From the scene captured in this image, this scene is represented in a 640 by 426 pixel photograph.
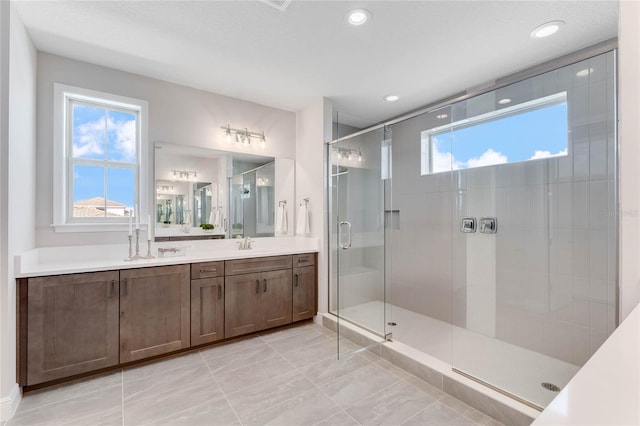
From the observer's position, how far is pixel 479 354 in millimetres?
2387

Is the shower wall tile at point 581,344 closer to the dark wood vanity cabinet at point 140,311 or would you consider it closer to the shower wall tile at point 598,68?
the shower wall tile at point 598,68

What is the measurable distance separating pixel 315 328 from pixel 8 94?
3.18 m

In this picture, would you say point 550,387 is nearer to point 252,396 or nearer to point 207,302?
point 252,396

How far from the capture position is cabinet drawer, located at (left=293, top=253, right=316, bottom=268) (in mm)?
3379

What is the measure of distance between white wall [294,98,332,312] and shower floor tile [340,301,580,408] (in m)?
0.58

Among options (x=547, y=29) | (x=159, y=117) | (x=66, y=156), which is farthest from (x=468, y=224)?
(x=66, y=156)

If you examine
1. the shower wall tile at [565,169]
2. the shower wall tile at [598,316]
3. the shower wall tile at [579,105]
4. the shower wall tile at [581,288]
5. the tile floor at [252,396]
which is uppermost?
the shower wall tile at [579,105]

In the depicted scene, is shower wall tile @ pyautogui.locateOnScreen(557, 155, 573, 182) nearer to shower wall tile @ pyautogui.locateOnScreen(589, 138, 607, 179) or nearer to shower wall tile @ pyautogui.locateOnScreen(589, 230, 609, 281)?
shower wall tile @ pyautogui.locateOnScreen(589, 138, 607, 179)

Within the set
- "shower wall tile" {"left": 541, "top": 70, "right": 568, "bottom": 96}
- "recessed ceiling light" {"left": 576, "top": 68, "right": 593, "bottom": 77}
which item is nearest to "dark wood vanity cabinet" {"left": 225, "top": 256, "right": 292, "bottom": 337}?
"shower wall tile" {"left": 541, "top": 70, "right": 568, "bottom": 96}

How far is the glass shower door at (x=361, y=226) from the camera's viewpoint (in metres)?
3.04

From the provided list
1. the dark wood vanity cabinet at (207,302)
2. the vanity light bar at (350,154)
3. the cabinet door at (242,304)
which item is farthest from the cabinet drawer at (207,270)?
the vanity light bar at (350,154)

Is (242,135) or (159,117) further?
(242,135)

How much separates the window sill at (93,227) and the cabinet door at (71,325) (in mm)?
589

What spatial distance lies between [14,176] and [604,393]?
2.95 meters
